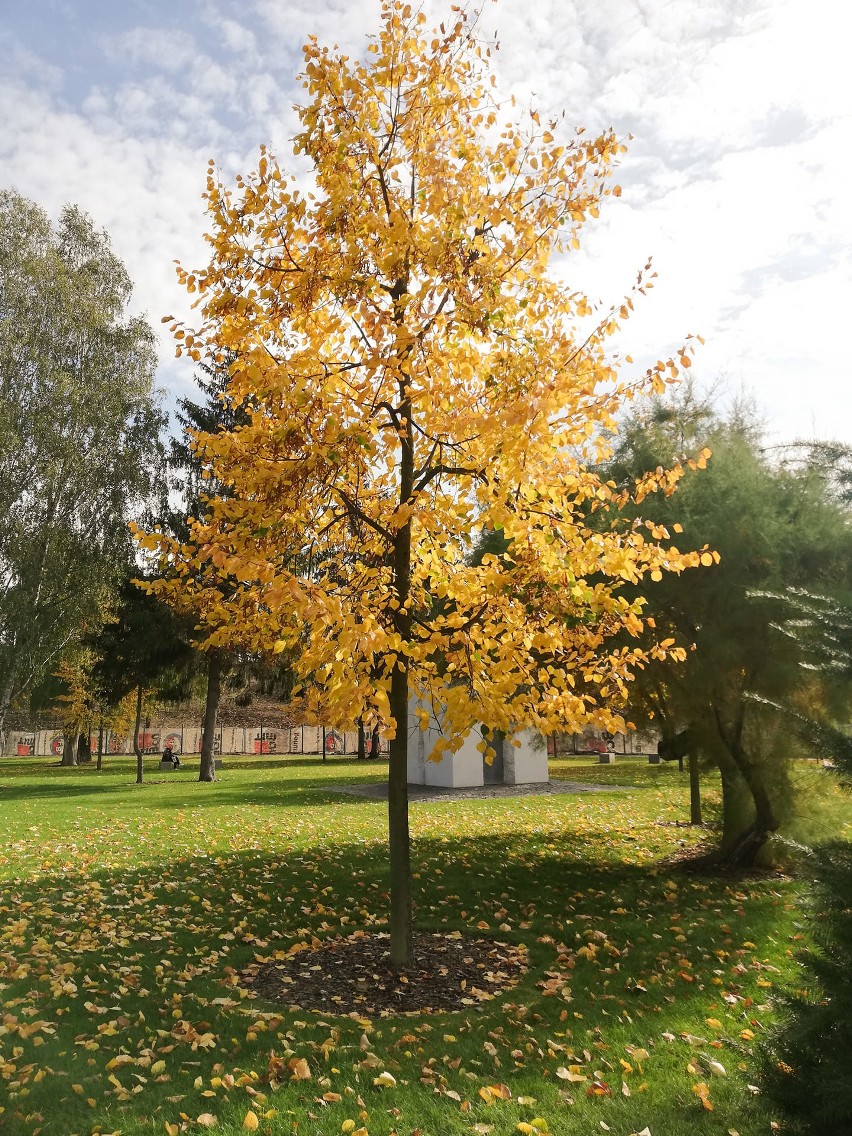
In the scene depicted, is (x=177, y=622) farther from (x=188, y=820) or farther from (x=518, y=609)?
(x=518, y=609)

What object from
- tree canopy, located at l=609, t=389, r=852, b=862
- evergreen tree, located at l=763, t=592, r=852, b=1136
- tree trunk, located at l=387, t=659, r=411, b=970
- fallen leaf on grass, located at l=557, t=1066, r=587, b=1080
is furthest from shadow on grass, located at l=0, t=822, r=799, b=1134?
tree canopy, located at l=609, t=389, r=852, b=862

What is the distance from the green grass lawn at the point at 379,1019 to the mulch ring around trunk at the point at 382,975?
192 mm

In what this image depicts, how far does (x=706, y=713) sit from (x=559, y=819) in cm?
602

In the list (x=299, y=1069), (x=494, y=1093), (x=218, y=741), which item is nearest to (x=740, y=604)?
(x=494, y=1093)

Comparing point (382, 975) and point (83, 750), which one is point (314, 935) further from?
point (83, 750)

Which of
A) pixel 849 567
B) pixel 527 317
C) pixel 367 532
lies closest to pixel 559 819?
pixel 849 567

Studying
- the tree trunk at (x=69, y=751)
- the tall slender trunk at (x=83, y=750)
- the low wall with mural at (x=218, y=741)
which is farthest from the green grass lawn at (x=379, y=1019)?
the low wall with mural at (x=218, y=741)

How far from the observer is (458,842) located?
456 inches

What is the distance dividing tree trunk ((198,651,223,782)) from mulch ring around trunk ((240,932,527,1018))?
19.4 metres

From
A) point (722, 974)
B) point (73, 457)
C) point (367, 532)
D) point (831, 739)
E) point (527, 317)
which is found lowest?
point (722, 974)

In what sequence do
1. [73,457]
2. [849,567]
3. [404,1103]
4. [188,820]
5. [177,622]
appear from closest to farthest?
[404,1103] → [849,567] → [188,820] → [73,457] → [177,622]

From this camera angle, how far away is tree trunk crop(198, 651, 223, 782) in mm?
25016

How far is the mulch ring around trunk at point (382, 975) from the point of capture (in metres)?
5.16

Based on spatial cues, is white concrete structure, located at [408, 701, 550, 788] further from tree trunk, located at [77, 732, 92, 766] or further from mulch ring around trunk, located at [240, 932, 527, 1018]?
tree trunk, located at [77, 732, 92, 766]
